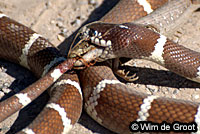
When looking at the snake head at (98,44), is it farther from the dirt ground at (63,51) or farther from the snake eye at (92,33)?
the dirt ground at (63,51)

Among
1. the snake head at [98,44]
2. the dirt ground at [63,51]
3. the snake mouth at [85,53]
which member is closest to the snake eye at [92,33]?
the snake head at [98,44]

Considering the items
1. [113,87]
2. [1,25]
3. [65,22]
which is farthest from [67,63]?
[65,22]

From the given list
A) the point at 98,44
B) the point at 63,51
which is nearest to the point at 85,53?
the point at 98,44

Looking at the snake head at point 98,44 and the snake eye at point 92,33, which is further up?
the snake eye at point 92,33

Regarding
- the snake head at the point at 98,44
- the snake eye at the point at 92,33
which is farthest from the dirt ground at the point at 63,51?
the snake eye at the point at 92,33

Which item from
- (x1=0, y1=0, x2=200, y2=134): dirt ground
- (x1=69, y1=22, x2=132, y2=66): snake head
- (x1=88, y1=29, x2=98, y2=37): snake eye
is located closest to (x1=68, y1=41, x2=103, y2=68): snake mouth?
(x1=69, y1=22, x2=132, y2=66): snake head

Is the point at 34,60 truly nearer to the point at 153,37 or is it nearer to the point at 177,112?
the point at 153,37

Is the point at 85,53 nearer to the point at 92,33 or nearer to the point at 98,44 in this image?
the point at 98,44

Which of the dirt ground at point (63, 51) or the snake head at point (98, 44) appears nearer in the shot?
the snake head at point (98, 44)
